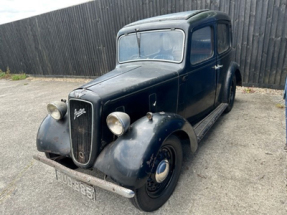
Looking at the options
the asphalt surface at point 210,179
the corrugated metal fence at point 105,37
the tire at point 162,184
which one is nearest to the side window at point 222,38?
the asphalt surface at point 210,179

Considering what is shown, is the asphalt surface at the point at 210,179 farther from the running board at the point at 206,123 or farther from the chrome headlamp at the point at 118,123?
the chrome headlamp at the point at 118,123

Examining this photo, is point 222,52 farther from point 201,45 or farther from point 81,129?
point 81,129

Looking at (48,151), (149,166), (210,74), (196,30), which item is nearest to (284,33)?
(210,74)

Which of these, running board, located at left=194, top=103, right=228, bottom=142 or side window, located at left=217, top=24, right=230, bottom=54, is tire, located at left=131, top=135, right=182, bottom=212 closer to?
running board, located at left=194, top=103, right=228, bottom=142

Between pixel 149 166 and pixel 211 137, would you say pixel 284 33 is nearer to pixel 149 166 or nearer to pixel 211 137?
pixel 211 137

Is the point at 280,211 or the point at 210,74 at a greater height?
the point at 210,74

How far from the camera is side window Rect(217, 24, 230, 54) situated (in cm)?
337

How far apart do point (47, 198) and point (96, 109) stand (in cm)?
131

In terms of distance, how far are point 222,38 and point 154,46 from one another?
144 cm

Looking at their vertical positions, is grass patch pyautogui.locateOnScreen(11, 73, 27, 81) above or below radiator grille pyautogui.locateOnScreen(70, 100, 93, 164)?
below

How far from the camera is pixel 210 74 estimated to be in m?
3.15

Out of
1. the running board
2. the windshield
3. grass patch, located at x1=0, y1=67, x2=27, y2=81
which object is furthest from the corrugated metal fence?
the windshield

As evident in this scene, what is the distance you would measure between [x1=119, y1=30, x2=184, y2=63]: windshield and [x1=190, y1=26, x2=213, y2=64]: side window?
0.21m

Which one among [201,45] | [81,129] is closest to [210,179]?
[81,129]
